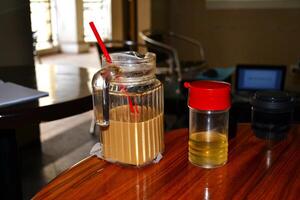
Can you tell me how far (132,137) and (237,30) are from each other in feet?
12.8

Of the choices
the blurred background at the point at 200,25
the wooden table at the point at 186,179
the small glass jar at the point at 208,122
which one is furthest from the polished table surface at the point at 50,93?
the blurred background at the point at 200,25

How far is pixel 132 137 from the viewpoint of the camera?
70 centimetres

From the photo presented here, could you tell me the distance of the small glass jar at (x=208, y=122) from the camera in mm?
686

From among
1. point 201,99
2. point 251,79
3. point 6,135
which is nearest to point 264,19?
point 251,79

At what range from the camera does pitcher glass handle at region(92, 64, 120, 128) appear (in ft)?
2.27

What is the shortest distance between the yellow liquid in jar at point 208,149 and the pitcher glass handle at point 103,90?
0.17m

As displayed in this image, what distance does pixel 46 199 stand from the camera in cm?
61

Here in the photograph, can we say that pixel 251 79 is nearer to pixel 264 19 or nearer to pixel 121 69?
pixel 121 69

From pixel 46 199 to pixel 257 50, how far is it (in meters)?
4.04

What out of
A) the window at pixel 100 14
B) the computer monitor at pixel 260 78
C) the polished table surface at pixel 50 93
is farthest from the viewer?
the window at pixel 100 14

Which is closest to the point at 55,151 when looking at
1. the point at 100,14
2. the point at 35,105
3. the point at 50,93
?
the point at 50,93

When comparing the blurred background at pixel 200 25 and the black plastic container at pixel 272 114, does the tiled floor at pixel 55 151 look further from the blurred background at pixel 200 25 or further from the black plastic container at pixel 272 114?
the black plastic container at pixel 272 114

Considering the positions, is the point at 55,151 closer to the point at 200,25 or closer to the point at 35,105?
the point at 35,105

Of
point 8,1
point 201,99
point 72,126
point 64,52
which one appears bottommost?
point 72,126
